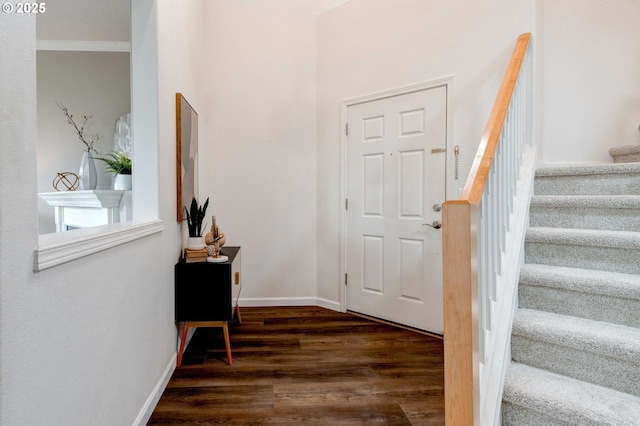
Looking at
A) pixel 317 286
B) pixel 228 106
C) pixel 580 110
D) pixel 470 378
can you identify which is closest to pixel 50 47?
pixel 228 106

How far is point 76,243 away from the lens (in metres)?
1.16

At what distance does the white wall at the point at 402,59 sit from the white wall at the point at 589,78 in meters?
0.48

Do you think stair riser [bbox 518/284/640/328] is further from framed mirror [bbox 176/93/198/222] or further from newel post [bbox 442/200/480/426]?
framed mirror [bbox 176/93/198/222]

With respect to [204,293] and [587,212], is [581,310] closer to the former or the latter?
[587,212]

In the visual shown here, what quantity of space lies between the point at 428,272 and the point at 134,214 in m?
2.18

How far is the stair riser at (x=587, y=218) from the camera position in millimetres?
1902

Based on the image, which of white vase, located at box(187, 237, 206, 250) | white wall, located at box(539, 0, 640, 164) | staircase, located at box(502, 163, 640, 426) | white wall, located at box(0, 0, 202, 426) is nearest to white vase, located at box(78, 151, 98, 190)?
white vase, located at box(187, 237, 206, 250)

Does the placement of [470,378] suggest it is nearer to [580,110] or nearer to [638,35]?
[580,110]

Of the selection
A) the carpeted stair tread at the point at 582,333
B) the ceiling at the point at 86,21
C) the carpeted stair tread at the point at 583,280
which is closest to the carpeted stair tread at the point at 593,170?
the carpeted stair tread at the point at 583,280

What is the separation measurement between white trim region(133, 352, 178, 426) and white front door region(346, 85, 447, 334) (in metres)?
1.73

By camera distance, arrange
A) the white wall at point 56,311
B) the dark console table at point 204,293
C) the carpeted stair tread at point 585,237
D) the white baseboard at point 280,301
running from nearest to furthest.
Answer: the white wall at point 56,311
the carpeted stair tread at point 585,237
the dark console table at point 204,293
the white baseboard at point 280,301

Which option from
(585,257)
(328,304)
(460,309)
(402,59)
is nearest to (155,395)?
(460,309)

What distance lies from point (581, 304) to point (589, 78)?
2.07 m

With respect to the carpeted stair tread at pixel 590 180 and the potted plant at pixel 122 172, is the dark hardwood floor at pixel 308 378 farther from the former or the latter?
the carpeted stair tread at pixel 590 180
